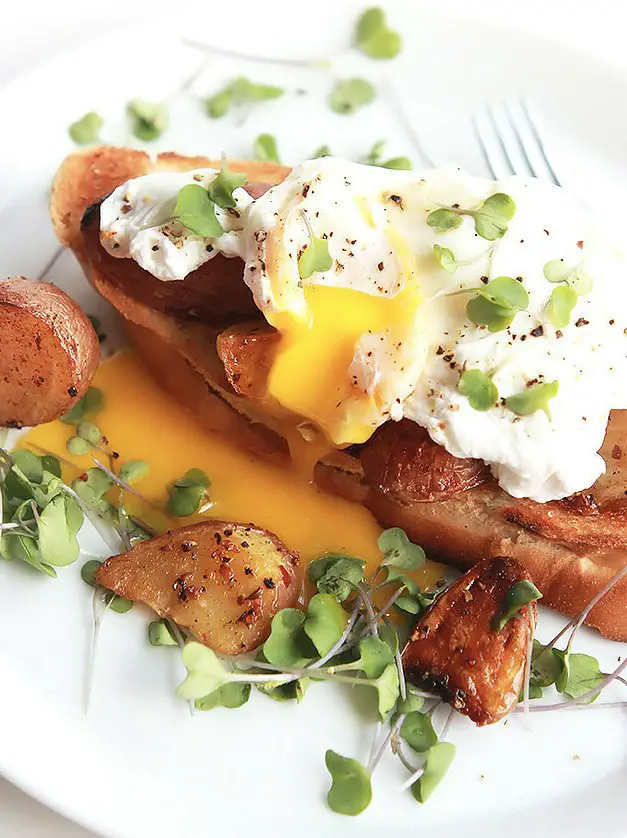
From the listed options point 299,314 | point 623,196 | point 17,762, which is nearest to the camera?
point 17,762

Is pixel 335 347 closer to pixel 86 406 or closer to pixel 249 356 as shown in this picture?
pixel 249 356

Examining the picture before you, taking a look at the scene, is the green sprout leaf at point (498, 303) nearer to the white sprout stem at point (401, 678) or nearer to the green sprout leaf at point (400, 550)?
the green sprout leaf at point (400, 550)

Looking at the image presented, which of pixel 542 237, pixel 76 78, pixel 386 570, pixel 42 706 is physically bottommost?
pixel 386 570

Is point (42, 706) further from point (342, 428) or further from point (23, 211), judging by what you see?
point (23, 211)

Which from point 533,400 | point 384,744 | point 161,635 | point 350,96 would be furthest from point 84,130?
point 384,744

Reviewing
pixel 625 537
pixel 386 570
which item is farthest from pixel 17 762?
pixel 625 537

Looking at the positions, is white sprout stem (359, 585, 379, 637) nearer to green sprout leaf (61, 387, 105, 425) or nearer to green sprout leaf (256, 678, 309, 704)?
green sprout leaf (256, 678, 309, 704)

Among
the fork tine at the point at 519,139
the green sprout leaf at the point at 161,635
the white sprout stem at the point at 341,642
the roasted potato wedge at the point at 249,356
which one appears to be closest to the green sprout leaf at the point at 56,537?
the green sprout leaf at the point at 161,635
